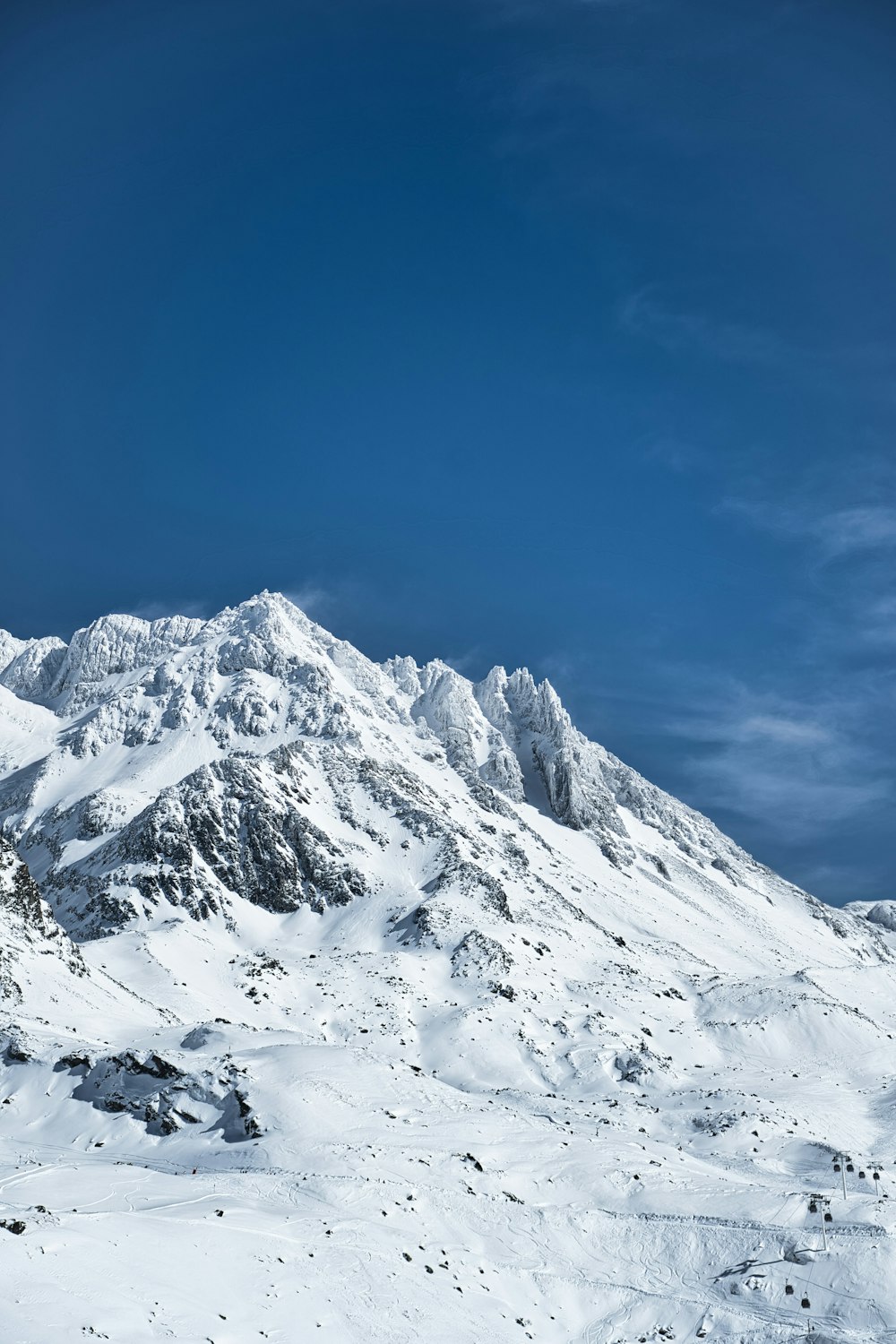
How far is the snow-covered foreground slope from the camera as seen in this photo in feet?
80.3

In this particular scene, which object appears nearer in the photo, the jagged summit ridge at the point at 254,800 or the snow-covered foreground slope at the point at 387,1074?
the snow-covered foreground slope at the point at 387,1074

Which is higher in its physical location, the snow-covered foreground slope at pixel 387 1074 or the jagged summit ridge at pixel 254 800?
the jagged summit ridge at pixel 254 800

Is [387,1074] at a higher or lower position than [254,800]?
lower

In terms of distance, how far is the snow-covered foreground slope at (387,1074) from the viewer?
2447 cm

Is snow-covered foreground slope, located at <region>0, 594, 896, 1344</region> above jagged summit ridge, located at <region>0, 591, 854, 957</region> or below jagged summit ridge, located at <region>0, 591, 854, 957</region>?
below

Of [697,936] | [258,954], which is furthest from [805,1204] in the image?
[697,936]

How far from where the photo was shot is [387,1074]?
146 ft

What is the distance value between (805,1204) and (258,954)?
229ft

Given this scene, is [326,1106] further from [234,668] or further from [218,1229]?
[234,668]

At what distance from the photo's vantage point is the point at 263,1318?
20938mm

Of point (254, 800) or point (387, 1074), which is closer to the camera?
point (387, 1074)

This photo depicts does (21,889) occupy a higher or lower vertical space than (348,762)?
lower

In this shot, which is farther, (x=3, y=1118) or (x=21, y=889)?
(x=21, y=889)

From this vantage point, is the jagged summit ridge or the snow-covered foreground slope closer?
the snow-covered foreground slope
